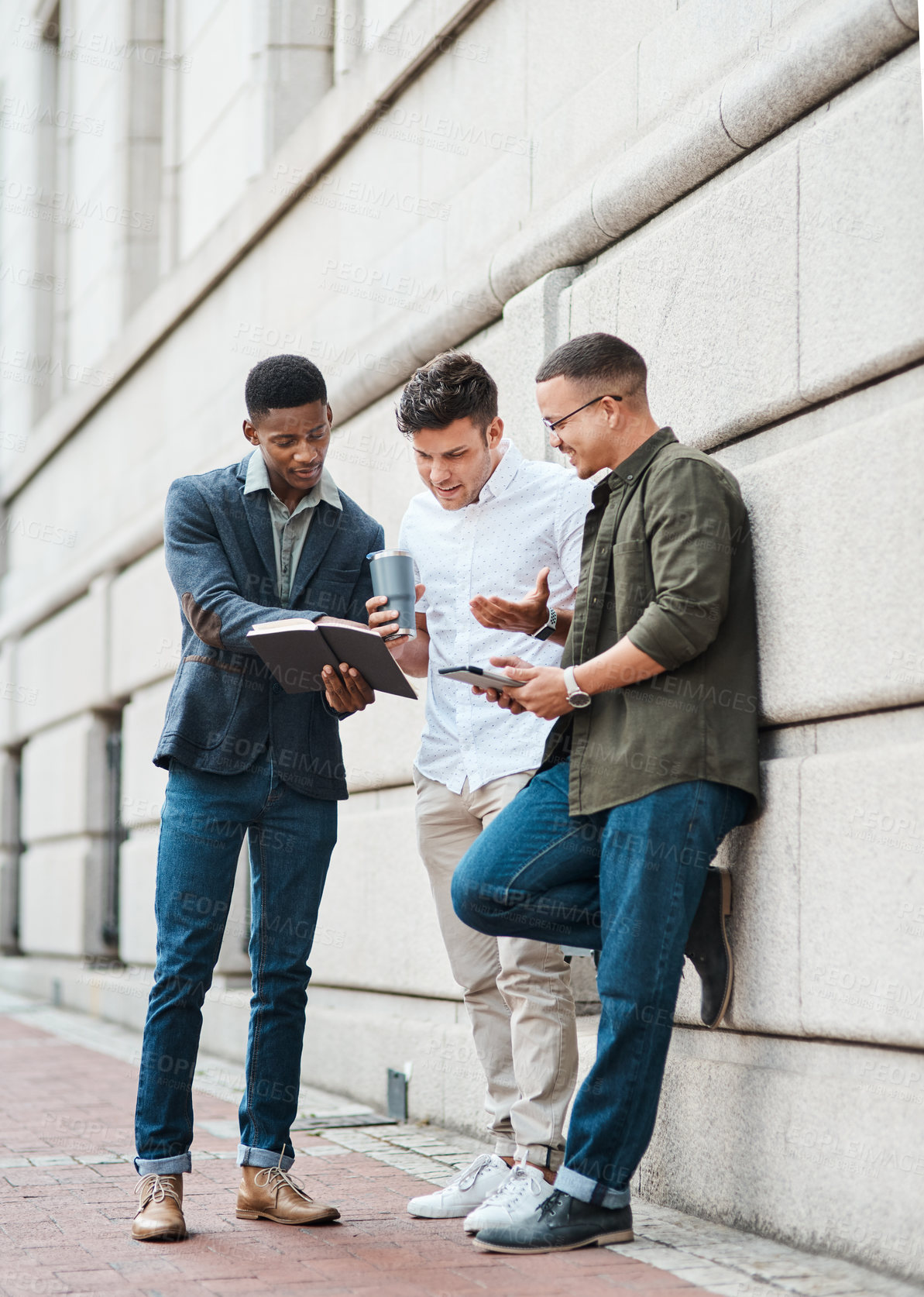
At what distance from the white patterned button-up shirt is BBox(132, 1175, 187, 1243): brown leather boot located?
1.25 meters

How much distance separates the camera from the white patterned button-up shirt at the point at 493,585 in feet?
13.4

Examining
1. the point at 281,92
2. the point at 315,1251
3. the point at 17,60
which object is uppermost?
the point at 17,60

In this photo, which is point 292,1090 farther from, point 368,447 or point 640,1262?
point 368,447

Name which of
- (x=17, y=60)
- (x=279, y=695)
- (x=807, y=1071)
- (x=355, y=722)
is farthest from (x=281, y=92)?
(x=17, y=60)

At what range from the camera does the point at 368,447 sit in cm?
686

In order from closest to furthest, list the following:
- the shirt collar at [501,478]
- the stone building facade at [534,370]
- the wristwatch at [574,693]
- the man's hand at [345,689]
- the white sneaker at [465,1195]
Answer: the stone building facade at [534,370] → the wristwatch at [574,693] → the man's hand at [345,689] → the white sneaker at [465,1195] → the shirt collar at [501,478]

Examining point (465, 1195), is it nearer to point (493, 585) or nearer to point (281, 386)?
point (493, 585)

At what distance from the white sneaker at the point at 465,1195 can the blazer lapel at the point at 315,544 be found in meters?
1.61

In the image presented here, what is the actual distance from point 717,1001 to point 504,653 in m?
1.05

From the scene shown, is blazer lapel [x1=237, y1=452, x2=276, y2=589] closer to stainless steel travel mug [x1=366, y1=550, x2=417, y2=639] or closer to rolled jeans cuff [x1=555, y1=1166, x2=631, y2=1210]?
stainless steel travel mug [x1=366, y1=550, x2=417, y2=639]

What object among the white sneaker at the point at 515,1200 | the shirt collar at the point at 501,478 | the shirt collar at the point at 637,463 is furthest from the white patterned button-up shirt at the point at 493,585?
the white sneaker at the point at 515,1200

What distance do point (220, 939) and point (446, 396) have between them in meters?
1.54

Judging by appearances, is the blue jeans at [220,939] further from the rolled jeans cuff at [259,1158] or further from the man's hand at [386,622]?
the man's hand at [386,622]

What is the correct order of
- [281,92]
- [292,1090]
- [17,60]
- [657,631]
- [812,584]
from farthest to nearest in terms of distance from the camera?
[17,60]
[281,92]
[292,1090]
[812,584]
[657,631]
